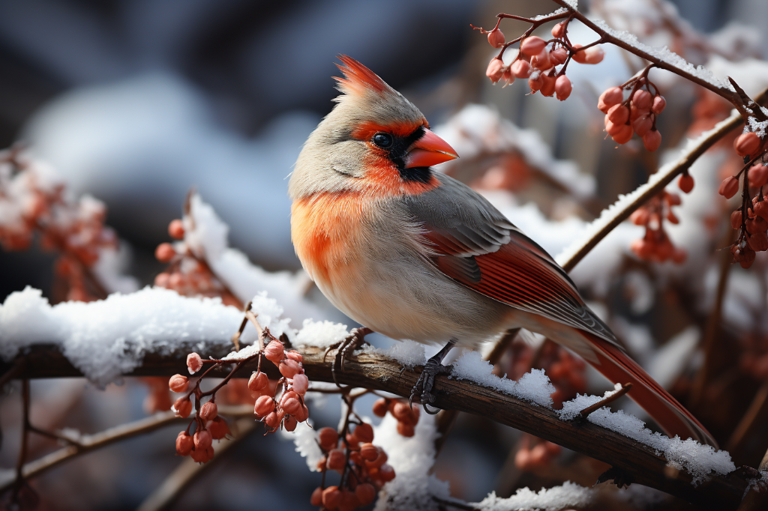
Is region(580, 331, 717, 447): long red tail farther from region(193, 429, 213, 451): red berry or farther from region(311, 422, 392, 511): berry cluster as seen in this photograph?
region(193, 429, 213, 451): red berry

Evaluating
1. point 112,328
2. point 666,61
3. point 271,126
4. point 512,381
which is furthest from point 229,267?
point 271,126

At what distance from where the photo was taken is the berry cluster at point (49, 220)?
1.45 m

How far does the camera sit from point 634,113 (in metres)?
0.76

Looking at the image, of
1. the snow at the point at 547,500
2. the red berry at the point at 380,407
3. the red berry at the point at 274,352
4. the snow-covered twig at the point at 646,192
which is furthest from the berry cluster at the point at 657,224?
the red berry at the point at 274,352

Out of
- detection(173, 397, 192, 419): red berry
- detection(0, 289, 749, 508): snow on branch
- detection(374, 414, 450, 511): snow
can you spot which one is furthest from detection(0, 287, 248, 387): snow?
detection(374, 414, 450, 511): snow

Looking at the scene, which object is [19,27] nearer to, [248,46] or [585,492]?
[248,46]

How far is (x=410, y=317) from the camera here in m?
1.00

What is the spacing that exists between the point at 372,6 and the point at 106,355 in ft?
9.51

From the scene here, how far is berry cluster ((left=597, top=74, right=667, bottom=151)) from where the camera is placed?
74 centimetres

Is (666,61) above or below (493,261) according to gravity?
above

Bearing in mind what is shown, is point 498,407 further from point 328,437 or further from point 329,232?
point 329,232

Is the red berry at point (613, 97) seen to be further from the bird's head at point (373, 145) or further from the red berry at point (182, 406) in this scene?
the red berry at point (182, 406)

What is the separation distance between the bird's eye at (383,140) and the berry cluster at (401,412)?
0.51m

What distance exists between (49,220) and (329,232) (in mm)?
929
